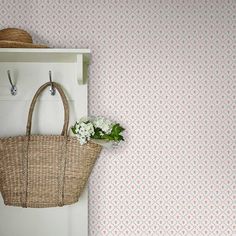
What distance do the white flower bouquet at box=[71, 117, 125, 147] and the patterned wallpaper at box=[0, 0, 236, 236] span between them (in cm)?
24

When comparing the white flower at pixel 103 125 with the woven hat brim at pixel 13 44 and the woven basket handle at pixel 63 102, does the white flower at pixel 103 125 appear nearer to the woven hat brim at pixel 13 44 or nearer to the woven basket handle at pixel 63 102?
the woven basket handle at pixel 63 102

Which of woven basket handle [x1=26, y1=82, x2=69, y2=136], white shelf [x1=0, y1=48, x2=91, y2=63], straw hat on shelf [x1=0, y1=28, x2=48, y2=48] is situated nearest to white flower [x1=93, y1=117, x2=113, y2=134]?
woven basket handle [x1=26, y1=82, x2=69, y2=136]

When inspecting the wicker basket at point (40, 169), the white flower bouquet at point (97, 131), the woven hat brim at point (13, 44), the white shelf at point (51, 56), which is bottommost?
A: the wicker basket at point (40, 169)

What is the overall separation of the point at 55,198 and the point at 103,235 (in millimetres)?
414

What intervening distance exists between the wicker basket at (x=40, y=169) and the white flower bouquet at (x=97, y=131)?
4 cm

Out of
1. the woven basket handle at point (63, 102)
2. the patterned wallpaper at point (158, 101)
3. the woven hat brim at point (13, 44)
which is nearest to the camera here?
the woven hat brim at point (13, 44)

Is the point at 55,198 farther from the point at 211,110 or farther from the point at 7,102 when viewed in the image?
the point at 211,110

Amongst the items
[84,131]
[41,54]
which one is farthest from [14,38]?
[84,131]

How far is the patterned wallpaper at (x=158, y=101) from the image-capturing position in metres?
2.04

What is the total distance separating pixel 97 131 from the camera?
1.80 m

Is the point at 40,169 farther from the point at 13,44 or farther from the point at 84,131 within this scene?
the point at 13,44

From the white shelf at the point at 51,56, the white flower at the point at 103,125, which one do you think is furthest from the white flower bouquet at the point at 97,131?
the white shelf at the point at 51,56

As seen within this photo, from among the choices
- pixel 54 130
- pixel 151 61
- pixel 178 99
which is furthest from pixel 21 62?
pixel 178 99

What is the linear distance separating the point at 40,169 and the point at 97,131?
0.31 meters
